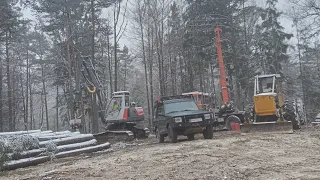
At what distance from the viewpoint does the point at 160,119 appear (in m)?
15.9

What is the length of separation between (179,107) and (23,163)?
6953 millimetres

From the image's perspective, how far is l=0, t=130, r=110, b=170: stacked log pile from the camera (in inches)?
433

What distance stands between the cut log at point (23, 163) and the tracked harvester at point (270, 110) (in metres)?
9.57

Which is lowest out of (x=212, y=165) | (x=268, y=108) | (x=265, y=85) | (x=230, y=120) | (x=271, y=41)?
(x=212, y=165)

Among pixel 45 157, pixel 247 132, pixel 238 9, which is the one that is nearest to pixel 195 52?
pixel 238 9

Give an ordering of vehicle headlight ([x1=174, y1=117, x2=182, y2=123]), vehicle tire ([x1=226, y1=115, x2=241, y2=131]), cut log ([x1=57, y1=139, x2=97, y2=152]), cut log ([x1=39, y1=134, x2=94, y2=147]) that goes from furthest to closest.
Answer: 1. vehicle tire ([x1=226, y1=115, x2=241, y2=131])
2. vehicle headlight ([x1=174, y1=117, x2=182, y2=123])
3. cut log ([x1=57, y1=139, x2=97, y2=152])
4. cut log ([x1=39, y1=134, x2=94, y2=147])

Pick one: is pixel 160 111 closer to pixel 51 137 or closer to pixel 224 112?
pixel 51 137

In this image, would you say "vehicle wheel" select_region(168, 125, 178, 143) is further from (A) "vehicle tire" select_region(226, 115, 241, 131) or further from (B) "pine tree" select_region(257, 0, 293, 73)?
(B) "pine tree" select_region(257, 0, 293, 73)

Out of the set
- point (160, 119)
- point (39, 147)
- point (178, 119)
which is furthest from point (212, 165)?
point (160, 119)

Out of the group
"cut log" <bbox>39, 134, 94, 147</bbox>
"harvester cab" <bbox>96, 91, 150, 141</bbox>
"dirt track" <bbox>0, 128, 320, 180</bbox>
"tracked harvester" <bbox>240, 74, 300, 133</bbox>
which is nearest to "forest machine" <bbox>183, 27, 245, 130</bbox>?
"tracked harvester" <bbox>240, 74, 300, 133</bbox>

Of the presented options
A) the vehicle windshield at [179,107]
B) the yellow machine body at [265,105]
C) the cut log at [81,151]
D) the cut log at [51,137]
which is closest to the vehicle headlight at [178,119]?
the vehicle windshield at [179,107]

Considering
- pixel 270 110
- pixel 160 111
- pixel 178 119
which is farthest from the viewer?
pixel 270 110

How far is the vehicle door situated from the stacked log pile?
2657mm

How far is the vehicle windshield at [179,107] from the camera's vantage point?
15.6 meters
